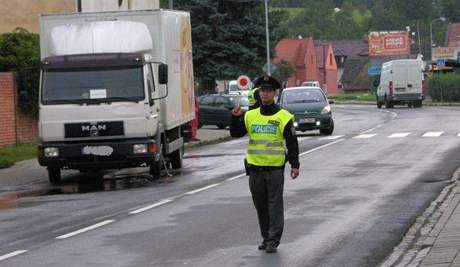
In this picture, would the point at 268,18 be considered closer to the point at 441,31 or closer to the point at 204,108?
the point at 204,108

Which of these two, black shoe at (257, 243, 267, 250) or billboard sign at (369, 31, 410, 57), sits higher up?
billboard sign at (369, 31, 410, 57)

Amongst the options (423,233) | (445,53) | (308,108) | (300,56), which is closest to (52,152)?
(423,233)

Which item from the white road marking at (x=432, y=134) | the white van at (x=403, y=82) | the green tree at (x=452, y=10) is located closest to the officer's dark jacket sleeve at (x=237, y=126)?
the white road marking at (x=432, y=134)

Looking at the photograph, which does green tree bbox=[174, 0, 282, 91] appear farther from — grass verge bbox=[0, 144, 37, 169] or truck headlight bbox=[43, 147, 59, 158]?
truck headlight bbox=[43, 147, 59, 158]

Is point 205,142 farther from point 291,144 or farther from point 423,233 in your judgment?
point 291,144

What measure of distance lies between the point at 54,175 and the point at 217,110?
2315 centimetres

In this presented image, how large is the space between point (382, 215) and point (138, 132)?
731 centimetres

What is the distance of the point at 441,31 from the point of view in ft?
555

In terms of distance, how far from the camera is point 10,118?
30.4m

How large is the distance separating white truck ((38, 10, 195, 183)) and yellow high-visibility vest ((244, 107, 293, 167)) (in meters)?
9.19

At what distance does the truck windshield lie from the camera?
20.1 meters

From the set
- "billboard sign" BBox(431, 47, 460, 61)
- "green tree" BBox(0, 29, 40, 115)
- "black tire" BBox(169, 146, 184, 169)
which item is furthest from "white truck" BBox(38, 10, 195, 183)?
"billboard sign" BBox(431, 47, 460, 61)

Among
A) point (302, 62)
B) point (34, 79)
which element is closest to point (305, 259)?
point (34, 79)

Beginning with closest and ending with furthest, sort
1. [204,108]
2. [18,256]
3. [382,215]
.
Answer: [18,256] < [382,215] < [204,108]
